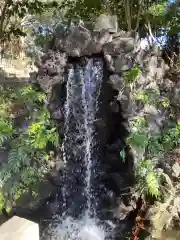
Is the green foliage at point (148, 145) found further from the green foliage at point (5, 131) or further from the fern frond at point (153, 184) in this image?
the green foliage at point (5, 131)

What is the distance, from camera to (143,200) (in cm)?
403

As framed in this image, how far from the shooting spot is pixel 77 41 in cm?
493

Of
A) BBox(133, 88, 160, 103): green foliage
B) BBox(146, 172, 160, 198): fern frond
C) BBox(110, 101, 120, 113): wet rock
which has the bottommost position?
BBox(146, 172, 160, 198): fern frond

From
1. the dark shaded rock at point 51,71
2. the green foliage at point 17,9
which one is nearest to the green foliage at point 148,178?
the dark shaded rock at point 51,71

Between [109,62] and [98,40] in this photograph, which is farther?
[98,40]

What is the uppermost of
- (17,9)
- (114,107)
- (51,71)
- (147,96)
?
(17,9)

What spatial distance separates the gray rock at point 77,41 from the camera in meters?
4.93

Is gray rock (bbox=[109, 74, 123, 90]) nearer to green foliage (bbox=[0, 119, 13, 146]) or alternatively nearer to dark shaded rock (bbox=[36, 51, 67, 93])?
dark shaded rock (bbox=[36, 51, 67, 93])

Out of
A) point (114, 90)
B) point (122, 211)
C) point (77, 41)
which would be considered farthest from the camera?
point (77, 41)

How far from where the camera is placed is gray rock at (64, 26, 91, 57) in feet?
16.2

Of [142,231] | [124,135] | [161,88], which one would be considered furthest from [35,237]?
[161,88]

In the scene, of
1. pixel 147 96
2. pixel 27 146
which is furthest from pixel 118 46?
pixel 27 146

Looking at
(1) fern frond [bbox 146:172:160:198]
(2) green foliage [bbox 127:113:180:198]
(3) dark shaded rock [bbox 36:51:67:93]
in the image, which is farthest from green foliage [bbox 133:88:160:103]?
(3) dark shaded rock [bbox 36:51:67:93]

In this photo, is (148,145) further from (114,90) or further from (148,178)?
(114,90)
